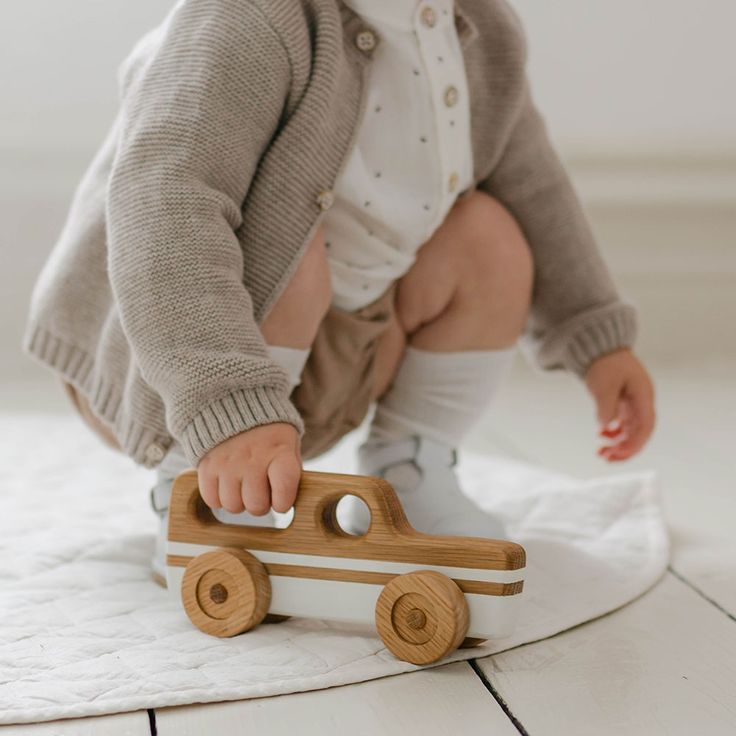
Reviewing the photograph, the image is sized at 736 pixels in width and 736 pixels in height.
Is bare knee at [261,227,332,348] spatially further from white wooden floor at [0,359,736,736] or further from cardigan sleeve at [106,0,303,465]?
white wooden floor at [0,359,736,736]

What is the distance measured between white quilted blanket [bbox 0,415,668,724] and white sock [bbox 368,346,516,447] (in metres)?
0.10

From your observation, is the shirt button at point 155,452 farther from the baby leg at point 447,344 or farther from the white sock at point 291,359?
the baby leg at point 447,344

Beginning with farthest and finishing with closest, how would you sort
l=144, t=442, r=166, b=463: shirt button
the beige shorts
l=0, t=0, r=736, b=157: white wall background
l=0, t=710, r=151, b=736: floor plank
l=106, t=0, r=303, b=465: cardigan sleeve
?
l=0, t=0, r=736, b=157: white wall background
the beige shorts
l=144, t=442, r=166, b=463: shirt button
l=106, t=0, r=303, b=465: cardigan sleeve
l=0, t=710, r=151, b=736: floor plank

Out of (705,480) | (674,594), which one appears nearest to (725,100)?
(705,480)

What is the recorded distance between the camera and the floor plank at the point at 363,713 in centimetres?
52

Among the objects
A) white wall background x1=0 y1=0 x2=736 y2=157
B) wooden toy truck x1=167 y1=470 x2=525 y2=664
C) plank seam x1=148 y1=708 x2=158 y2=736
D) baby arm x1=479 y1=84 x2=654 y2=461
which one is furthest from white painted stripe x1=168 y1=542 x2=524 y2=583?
white wall background x1=0 y1=0 x2=736 y2=157

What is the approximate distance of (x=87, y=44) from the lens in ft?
5.08

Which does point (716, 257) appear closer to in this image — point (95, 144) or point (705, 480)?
point (705, 480)

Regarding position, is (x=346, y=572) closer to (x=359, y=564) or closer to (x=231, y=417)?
(x=359, y=564)

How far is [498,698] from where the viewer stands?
557 millimetres

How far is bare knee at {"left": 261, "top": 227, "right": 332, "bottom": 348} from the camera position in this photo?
0.74 meters

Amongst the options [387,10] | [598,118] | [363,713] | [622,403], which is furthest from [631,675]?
[598,118]

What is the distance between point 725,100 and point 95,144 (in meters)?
0.97

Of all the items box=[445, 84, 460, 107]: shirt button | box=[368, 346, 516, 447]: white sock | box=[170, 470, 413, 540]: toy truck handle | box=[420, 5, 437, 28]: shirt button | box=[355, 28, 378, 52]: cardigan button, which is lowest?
box=[368, 346, 516, 447]: white sock
